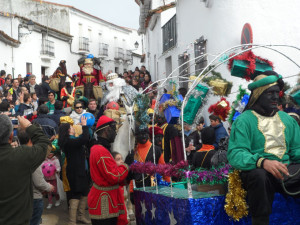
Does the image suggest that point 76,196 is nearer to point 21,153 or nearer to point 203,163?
point 203,163

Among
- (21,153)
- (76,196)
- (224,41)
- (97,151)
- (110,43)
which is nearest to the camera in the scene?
(21,153)

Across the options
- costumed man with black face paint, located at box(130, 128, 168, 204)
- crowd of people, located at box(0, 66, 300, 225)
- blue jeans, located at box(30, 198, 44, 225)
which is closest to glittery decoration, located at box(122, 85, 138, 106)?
crowd of people, located at box(0, 66, 300, 225)

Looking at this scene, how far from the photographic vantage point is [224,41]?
12461 millimetres

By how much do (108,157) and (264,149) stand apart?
206 cm

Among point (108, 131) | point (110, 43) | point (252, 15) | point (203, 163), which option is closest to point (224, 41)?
point (252, 15)

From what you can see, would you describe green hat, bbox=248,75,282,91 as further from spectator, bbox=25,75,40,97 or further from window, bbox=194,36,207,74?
spectator, bbox=25,75,40,97

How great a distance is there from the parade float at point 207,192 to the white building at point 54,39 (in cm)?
1996

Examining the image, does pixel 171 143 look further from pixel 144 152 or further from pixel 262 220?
pixel 262 220

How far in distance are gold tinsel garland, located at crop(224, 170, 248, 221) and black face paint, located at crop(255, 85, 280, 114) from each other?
2.30ft

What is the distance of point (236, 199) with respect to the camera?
15.6ft

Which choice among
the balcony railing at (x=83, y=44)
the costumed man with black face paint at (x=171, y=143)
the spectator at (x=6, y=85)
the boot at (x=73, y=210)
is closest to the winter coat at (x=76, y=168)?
the boot at (x=73, y=210)

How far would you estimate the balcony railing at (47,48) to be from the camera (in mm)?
33438

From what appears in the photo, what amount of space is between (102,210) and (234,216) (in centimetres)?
193

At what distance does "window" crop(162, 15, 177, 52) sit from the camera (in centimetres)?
2054
